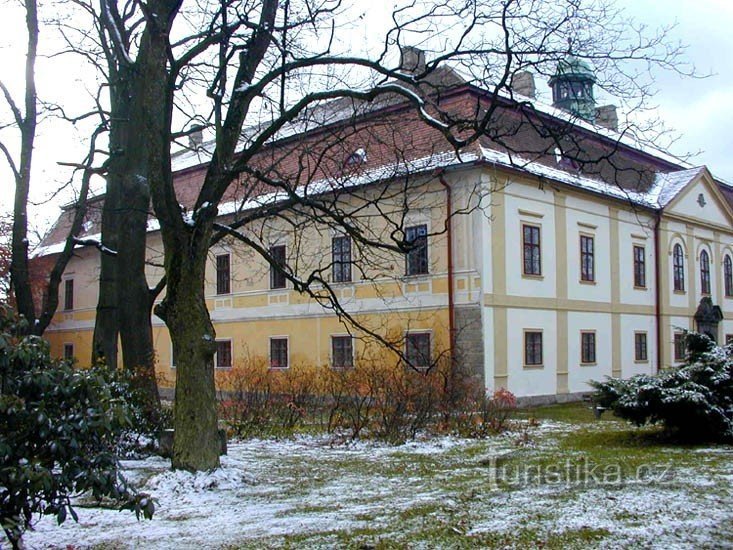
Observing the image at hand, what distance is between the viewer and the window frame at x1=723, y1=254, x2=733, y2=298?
3331 centimetres

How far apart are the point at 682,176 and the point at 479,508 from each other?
26.4m

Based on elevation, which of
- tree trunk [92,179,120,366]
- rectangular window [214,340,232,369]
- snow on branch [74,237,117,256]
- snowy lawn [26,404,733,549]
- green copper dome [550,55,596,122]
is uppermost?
green copper dome [550,55,596,122]

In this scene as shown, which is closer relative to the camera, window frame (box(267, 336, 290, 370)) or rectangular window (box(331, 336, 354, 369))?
rectangular window (box(331, 336, 354, 369))

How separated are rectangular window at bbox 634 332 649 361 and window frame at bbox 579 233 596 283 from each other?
3.58m

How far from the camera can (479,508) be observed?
745 cm

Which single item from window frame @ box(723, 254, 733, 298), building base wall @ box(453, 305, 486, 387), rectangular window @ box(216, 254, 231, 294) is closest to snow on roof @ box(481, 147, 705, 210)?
building base wall @ box(453, 305, 486, 387)

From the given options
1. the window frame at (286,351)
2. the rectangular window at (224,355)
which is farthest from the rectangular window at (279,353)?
the rectangular window at (224,355)

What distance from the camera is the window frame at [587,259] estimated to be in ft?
82.3

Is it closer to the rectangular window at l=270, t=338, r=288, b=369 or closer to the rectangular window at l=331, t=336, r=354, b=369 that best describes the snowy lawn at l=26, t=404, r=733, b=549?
the rectangular window at l=331, t=336, r=354, b=369

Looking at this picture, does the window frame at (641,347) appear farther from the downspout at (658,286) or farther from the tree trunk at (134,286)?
the tree trunk at (134,286)

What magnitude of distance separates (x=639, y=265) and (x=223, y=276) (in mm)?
15415

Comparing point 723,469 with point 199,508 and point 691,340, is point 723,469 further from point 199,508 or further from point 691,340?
point 199,508

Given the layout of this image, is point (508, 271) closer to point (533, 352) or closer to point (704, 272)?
point (533, 352)

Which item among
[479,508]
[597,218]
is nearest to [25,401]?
[479,508]
